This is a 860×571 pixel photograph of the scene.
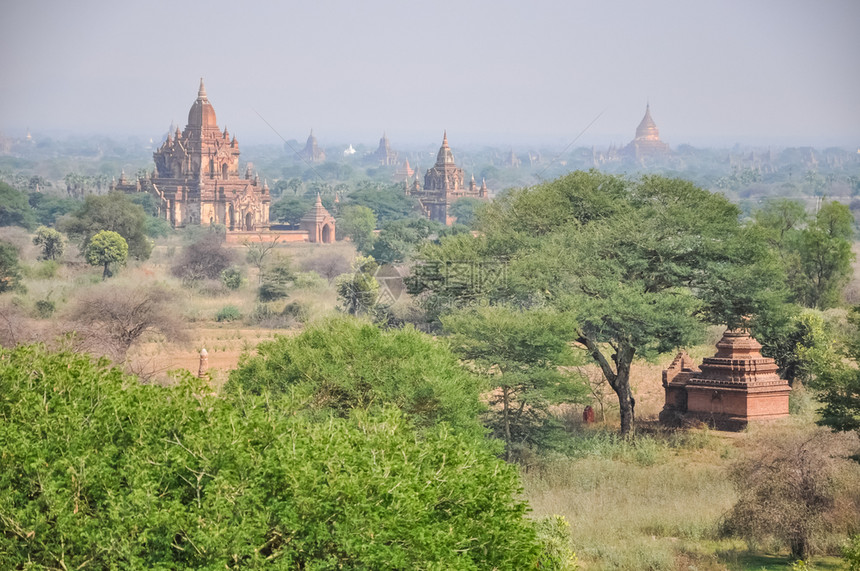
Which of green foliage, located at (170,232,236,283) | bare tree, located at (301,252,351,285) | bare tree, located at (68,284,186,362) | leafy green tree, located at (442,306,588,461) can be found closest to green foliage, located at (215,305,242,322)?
bare tree, located at (68,284,186,362)

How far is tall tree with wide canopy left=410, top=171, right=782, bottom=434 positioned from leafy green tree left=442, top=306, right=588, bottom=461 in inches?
46.4

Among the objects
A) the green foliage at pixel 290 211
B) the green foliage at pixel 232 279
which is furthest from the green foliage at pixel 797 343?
the green foliage at pixel 290 211

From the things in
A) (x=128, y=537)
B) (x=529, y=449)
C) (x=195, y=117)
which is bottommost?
(x=529, y=449)

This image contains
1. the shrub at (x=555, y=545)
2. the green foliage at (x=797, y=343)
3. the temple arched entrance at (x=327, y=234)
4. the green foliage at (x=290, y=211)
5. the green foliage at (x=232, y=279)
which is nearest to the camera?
the shrub at (x=555, y=545)

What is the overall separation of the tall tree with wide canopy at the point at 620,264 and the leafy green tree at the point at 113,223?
34.2m

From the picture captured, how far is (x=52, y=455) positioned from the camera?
11570mm

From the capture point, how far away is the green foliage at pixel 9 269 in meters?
47.2

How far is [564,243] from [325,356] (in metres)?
9.95

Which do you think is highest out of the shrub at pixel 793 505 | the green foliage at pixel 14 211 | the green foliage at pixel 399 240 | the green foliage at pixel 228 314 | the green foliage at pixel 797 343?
the green foliage at pixel 14 211

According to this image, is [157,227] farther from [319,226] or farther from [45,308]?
[45,308]

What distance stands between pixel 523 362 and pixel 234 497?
47.0 ft

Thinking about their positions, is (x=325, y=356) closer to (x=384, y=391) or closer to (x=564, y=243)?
(x=384, y=391)

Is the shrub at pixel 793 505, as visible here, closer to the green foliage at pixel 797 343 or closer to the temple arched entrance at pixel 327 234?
the green foliage at pixel 797 343

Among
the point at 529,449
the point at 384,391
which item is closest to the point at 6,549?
the point at 384,391
